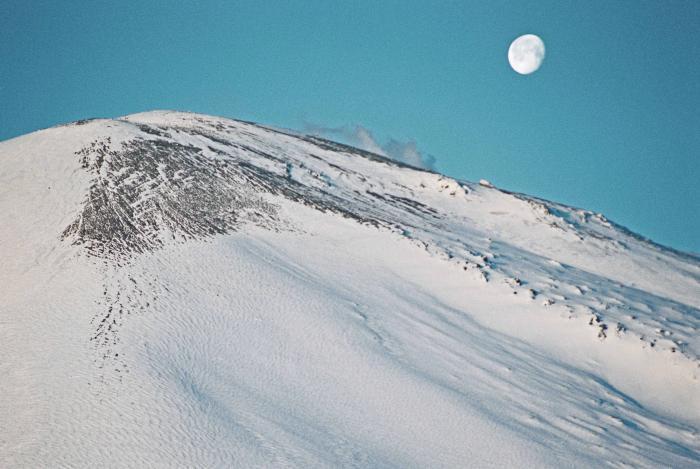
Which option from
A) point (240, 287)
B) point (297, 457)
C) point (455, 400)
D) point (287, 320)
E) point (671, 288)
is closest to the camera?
point (297, 457)

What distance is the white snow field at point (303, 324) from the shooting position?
A: 14953mm

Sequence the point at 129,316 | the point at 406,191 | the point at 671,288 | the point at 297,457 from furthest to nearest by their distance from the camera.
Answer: the point at 406,191
the point at 671,288
the point at 129,316
the point at 297,457

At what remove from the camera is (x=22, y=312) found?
19.1m

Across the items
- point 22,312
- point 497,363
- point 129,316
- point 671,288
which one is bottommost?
point 22,312

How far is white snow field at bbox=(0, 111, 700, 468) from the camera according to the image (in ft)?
49.1

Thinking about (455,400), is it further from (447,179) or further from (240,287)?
(447,179)

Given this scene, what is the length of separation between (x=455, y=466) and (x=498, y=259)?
47.6 ft

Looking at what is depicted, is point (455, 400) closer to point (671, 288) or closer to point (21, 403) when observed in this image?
point (21, 403)

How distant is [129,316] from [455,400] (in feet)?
42.1

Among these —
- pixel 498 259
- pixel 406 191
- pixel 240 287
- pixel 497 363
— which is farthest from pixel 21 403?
pixel 406 191

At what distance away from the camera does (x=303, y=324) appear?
67.0 ft

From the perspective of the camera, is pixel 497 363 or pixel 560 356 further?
pixel 560 356

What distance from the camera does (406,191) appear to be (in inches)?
1435

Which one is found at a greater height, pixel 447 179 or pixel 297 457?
pixel 447 179
